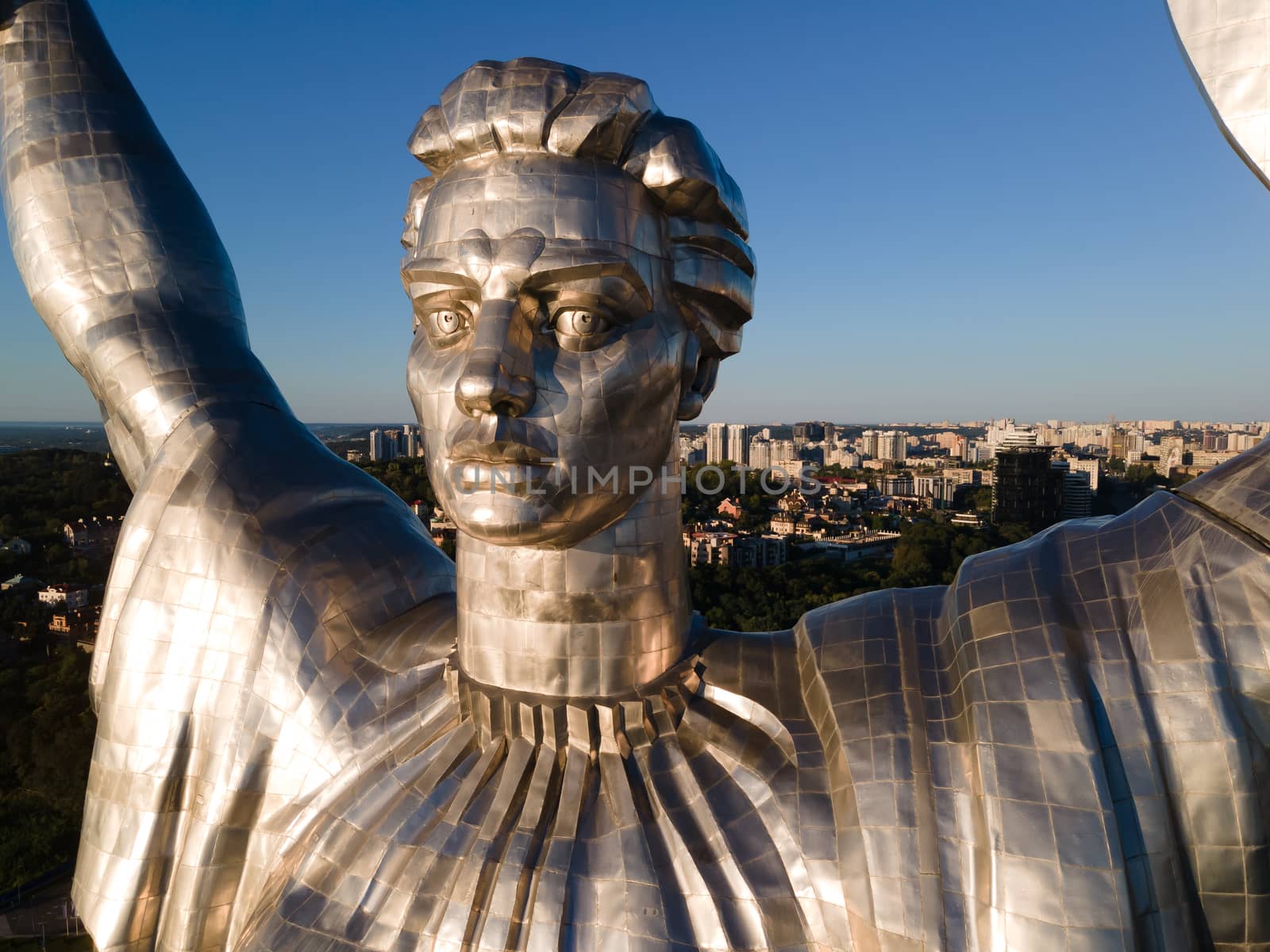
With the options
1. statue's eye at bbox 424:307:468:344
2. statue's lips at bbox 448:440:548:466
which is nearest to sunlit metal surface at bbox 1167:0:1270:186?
statue's lips at bbox 448:440:548:466

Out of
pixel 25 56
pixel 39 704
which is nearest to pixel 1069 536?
pixel 25 56

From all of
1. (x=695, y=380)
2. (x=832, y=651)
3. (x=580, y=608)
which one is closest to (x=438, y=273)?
(x=695, y=380)

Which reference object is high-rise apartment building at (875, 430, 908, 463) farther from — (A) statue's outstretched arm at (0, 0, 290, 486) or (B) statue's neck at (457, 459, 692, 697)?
(B) statue's neck at (457, 459, 692, 697)

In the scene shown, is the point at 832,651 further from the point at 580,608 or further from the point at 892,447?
the point at 892,447

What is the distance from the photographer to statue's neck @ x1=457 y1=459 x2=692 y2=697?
14.5ft

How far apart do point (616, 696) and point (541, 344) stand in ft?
6.02

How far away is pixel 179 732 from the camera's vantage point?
219 inches

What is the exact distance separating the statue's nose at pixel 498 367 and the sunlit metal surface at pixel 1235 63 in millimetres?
2988

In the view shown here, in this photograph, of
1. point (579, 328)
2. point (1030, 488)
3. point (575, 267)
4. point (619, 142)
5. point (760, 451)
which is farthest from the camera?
point (760, 451)

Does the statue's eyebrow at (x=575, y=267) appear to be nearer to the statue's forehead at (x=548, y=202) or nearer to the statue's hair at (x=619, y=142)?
the statue's forehead at (x=548, y=202)

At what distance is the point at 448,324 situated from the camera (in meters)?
4.23

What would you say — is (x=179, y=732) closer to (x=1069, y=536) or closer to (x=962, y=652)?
(x=962, y=652)

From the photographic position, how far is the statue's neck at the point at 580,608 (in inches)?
174

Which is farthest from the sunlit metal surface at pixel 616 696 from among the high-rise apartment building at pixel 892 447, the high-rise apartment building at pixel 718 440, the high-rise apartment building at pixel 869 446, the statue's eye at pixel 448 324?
the high-rise apartment building at pixel 892 447
